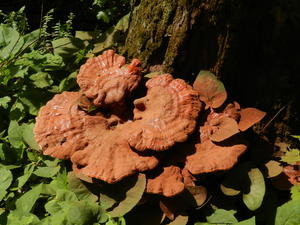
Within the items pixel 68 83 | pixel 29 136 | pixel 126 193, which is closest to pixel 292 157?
pixel 126 193

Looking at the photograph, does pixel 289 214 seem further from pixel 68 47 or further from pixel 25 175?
pixel 68 47

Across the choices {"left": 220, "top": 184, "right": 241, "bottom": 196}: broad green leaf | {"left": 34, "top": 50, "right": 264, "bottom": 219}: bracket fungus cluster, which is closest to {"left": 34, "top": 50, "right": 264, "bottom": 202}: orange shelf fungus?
{"left": 34, "top": 50, "right": 264, "bottom": 219}: bracket fungus cluster

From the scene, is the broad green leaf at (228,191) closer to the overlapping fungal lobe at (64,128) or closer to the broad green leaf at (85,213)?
the broad green leaf at (85,213)

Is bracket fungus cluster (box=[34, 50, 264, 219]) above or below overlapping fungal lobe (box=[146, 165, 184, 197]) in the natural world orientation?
above

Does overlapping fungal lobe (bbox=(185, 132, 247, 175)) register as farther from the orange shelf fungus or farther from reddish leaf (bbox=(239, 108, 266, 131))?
reddish leaf (bbox=(239, 108, 266, 131))

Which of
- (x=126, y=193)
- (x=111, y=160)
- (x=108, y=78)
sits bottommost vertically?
(x=126, y=193)

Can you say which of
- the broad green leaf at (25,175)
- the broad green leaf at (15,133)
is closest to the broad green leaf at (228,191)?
the broad green leaf at (25,175)
